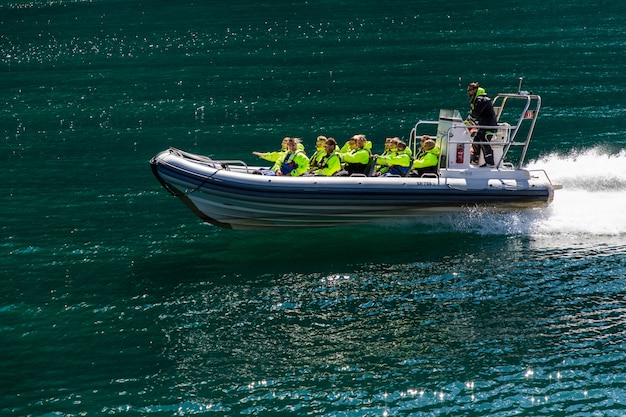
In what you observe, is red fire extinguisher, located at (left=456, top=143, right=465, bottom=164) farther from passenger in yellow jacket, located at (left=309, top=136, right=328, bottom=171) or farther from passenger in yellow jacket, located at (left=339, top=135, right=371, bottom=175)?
passenger in yellow jacket, located at (left=309, top=136, right=328, bottom=171)

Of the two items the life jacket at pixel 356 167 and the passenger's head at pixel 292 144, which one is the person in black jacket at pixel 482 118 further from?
the passenger's head at pixel 292 144

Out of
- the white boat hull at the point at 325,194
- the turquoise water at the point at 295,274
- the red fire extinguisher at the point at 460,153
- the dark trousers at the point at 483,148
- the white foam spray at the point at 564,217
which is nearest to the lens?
the turquoise water at the point at 295,274

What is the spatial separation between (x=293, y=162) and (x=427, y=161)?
8.78 ft

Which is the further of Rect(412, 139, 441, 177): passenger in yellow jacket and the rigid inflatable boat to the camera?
Rect(412, 139, 441, 177): passenger in yellow jacket

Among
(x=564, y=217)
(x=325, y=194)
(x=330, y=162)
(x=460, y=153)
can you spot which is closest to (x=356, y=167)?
(x=330, y=162)

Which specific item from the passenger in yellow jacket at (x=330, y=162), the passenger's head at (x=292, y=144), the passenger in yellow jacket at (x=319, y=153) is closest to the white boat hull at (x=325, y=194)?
the passenger in yellow jacket at (x=330, y=162)

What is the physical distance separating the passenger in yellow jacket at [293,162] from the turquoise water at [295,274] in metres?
1.27

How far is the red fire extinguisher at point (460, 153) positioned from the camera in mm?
15280

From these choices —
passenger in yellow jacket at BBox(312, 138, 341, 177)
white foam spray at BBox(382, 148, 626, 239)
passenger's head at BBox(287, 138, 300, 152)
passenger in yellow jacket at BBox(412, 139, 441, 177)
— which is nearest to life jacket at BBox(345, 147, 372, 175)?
passenger in yellow jacket at BBox(312, 138, 341, 177)

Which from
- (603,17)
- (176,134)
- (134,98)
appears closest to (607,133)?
(176,134)

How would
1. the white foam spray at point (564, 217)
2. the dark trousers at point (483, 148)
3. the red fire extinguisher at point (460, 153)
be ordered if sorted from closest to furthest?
1. the white foam spray at point (564, 217)
2. the red fire extinguisher at point (460, 153)
3. the dark trousers at point (483, 148)

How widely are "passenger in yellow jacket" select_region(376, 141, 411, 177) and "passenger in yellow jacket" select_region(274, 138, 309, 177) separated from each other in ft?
4.92

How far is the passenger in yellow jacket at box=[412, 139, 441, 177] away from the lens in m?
15.3

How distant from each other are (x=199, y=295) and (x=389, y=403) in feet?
14.5
